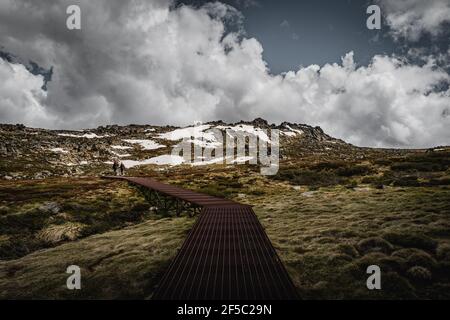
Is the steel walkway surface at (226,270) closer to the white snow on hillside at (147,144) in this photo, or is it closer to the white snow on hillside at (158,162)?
the white snow on hillside at (158,162)

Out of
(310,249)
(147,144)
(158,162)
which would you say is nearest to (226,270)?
(310,249)

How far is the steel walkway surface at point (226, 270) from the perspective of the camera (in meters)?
7.75

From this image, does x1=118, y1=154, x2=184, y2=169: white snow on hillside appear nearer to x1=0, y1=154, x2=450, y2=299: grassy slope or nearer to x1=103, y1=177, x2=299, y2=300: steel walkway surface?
x1=0, y1=154, x2=450, y2=299: grassy slope

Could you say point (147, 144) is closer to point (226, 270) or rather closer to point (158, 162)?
point (158, 162)

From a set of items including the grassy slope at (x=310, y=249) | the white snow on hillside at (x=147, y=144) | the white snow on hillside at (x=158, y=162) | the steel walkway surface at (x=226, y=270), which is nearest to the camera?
the steel walkway surface at (x=226, y=270)

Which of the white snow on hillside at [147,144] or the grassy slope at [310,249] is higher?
the white snow on hillside at [147,144]

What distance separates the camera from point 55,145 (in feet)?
460

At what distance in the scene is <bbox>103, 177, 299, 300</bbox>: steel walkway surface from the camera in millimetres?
7746

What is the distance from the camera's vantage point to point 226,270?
365 inches

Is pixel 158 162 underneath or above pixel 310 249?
above

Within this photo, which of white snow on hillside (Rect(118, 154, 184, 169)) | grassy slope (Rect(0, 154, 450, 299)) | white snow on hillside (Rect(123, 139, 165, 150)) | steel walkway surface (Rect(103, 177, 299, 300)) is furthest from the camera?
white snow on hillside (Rect(123, 139, 165, 150))

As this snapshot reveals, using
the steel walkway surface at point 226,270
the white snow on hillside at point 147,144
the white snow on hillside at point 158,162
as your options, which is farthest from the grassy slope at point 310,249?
the white snow on hillside at point 147,144

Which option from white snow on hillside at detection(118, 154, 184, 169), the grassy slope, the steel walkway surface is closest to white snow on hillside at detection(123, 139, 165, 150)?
white snow on hillside at detection(118, 154, 184, 169)
